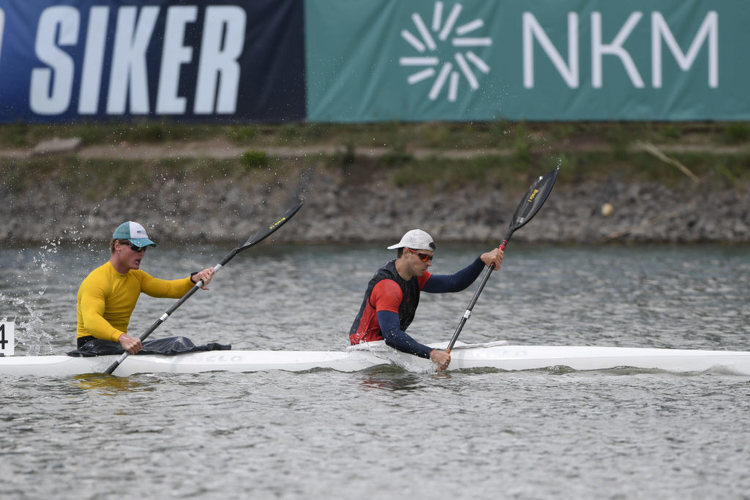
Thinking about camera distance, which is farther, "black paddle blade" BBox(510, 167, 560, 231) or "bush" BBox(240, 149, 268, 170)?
"bush" BBox(240, 149, 268, 170)

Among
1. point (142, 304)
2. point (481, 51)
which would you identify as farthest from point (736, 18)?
point (142, 304)

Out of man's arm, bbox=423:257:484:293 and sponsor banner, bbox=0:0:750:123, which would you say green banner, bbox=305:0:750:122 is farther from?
man's arm, bbox=423:257:484:293

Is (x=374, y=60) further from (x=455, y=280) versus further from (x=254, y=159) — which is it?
(x=455, y=280)

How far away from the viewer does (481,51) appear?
66.4ft

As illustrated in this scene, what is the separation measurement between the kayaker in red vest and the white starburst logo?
424 inches

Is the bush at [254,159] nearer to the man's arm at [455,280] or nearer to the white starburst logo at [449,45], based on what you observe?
the white starburst logo at [449,45]

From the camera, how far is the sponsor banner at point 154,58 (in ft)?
67.2

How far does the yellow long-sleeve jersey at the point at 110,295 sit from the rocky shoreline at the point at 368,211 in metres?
10.2

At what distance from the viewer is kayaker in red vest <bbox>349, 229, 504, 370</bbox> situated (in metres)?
9.48

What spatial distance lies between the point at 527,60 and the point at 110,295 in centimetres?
1244

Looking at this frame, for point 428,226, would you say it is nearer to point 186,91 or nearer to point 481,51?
point 481,51

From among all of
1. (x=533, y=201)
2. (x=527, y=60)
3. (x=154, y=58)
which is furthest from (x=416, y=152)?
(x=533, y=201)

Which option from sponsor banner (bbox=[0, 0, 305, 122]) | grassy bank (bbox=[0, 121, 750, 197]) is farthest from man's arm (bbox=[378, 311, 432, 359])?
sponsor banner (bbox=[0, 0, 305, 122])

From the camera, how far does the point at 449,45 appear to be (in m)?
20.3
